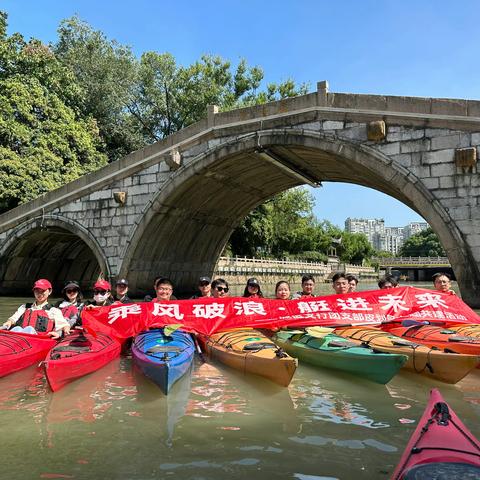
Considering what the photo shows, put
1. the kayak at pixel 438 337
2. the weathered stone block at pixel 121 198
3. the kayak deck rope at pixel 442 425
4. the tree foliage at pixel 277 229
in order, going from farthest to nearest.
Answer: the tree foliage at pixel 277 229 → the weathered stone block at pixel 121 198 → the kayak at pixel 438 337 → the kayak deck rope at pixel 442 425

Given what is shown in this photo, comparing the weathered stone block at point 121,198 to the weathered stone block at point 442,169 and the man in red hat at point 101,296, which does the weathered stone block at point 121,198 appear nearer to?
the man in red hat at point 101,296

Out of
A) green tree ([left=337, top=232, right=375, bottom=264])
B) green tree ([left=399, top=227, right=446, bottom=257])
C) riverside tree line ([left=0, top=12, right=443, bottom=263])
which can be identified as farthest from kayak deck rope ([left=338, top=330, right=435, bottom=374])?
green tree ([left=399, top=227, right=446, bottom=257])

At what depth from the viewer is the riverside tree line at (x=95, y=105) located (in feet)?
70.9

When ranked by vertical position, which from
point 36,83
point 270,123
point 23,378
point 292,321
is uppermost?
point 36,83

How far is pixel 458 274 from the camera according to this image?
10.6 m

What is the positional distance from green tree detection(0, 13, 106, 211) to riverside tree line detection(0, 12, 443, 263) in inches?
1.8

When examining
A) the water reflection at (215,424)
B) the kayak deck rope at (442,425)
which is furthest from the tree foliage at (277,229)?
the kayak deck rope at (442,425)

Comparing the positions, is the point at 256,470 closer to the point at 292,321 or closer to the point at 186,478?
the point at 186,478

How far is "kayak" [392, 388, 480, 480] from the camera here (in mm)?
2445

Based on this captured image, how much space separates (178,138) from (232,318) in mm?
8359

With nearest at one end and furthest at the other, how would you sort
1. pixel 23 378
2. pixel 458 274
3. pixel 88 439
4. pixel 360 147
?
pixel 88 439 < pixel 23 378 < pixel 458 274 < pixel 360 147

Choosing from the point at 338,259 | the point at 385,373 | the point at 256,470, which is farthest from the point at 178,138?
the point at 338,259

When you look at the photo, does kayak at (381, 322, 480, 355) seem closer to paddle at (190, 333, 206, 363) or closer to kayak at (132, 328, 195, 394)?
paddle at (190, 333, 206, 363)

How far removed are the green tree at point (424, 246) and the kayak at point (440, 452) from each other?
81637 mm
